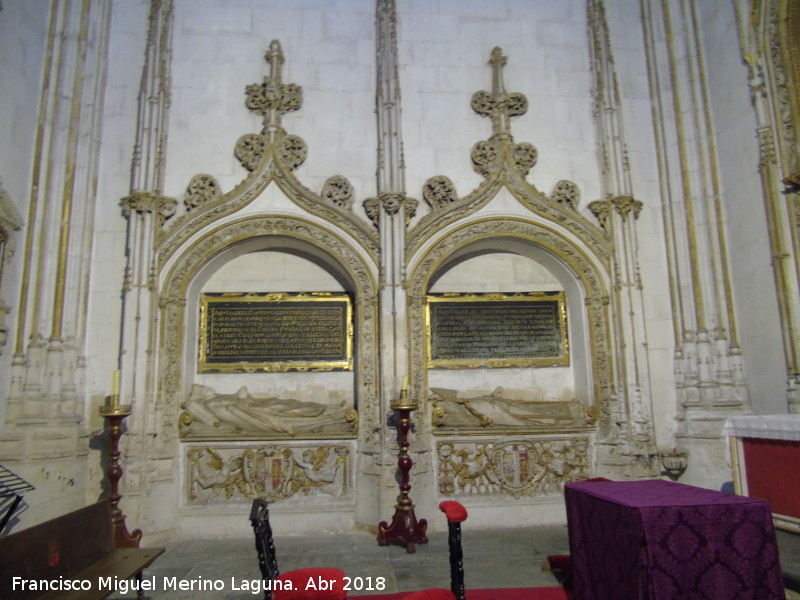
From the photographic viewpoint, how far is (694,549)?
9.32ft

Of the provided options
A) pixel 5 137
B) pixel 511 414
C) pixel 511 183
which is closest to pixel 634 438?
pixel 511 414

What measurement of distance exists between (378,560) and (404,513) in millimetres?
585

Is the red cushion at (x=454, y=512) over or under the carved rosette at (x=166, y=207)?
under

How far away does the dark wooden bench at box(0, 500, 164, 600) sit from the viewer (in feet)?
9.55

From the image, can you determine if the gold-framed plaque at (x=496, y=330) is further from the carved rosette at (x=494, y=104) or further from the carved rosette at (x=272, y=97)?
the carved rosette at (x=272, y=97)

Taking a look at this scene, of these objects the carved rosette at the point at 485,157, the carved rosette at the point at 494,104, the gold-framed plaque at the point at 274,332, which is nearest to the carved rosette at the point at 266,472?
the gold-framed plaque at the point at 274,332

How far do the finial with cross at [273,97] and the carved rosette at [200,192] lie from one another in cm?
98

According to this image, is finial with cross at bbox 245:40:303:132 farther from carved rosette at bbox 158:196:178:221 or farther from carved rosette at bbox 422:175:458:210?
carved rosette at bbox 422:175:458:210

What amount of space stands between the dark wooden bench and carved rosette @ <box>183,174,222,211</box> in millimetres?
3898

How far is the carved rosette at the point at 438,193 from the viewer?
23.4ft

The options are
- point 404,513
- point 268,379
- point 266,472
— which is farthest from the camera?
point 268,379

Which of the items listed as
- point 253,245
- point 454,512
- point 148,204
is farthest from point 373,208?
point 454,512

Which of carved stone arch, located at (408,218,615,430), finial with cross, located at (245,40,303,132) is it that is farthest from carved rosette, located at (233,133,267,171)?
carved stone arch, located at (408,218,615,430)

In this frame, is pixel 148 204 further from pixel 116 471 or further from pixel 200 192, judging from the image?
pixel 116 471
